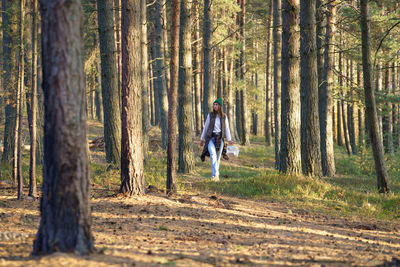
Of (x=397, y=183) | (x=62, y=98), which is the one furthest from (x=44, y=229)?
(x=397, y=183)

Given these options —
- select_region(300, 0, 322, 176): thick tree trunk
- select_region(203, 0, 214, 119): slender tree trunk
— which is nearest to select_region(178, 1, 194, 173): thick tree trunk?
select_region(300, 0, 322, 176): thick tree trunk

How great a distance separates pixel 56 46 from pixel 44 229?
1869 millimetres

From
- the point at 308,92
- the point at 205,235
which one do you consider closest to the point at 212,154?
the point at 308,92

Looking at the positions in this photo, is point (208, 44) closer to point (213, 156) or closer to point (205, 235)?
point (213, 156)

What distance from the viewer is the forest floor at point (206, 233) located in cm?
429

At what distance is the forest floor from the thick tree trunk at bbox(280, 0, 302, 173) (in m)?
1.87

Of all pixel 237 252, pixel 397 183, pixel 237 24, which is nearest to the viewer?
pixel 237 252

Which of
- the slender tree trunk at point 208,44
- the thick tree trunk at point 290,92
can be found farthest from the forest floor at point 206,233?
the slender tree trunk at point 208,44

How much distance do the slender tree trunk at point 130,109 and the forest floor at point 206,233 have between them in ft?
1.35

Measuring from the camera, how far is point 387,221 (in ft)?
25.7

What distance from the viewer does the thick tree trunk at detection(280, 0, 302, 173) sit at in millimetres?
10609

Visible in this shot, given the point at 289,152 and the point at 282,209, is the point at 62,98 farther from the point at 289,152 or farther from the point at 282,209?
the point at 289,152

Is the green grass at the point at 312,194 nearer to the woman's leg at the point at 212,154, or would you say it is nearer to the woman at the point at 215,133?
the woman's leg at the point at 212,154

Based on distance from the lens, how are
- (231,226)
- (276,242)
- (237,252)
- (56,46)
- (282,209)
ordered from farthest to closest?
(282,209) → (231,226) → (276,242) → (237,252) → (56,46)
